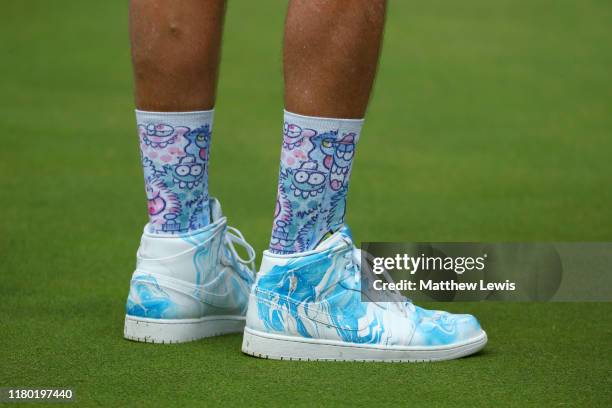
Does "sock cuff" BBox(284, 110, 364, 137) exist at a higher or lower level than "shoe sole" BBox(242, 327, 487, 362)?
higher

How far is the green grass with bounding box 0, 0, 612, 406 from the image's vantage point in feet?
4.37

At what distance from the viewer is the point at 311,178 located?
4.64ft

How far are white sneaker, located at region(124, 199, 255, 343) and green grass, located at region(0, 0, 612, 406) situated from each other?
0.10ft

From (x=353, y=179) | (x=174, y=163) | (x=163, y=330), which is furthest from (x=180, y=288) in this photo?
(x=353, y=179)

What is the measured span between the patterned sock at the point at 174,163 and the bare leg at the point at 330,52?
181 mm

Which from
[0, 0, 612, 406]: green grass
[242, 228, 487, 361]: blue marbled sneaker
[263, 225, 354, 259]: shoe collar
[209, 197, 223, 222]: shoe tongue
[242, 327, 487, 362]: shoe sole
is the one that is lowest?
[0, 0, 612, 406]: green grass

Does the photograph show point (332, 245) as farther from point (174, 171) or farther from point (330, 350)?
point (174, 171)

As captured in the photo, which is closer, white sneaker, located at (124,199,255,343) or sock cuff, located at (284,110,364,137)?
sock cuff, located at (284,110,364,137)

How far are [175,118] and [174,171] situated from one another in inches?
2.9

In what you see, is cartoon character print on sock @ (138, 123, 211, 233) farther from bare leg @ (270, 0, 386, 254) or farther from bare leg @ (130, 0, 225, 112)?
bare leg @ (270, 0, 386, 254)

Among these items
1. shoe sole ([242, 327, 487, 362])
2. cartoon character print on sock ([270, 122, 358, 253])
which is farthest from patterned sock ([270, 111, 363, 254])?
shoe sole ([242, 327, 487, 362])

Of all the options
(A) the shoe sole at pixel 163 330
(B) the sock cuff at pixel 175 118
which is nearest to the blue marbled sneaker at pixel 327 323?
(A) the shoe sole at pixel 163 330

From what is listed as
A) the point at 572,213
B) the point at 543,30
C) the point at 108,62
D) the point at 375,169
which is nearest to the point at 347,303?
the point at 572,213

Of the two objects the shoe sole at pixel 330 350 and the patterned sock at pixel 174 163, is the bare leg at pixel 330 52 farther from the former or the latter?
the shoe sole at pixel 330 350
